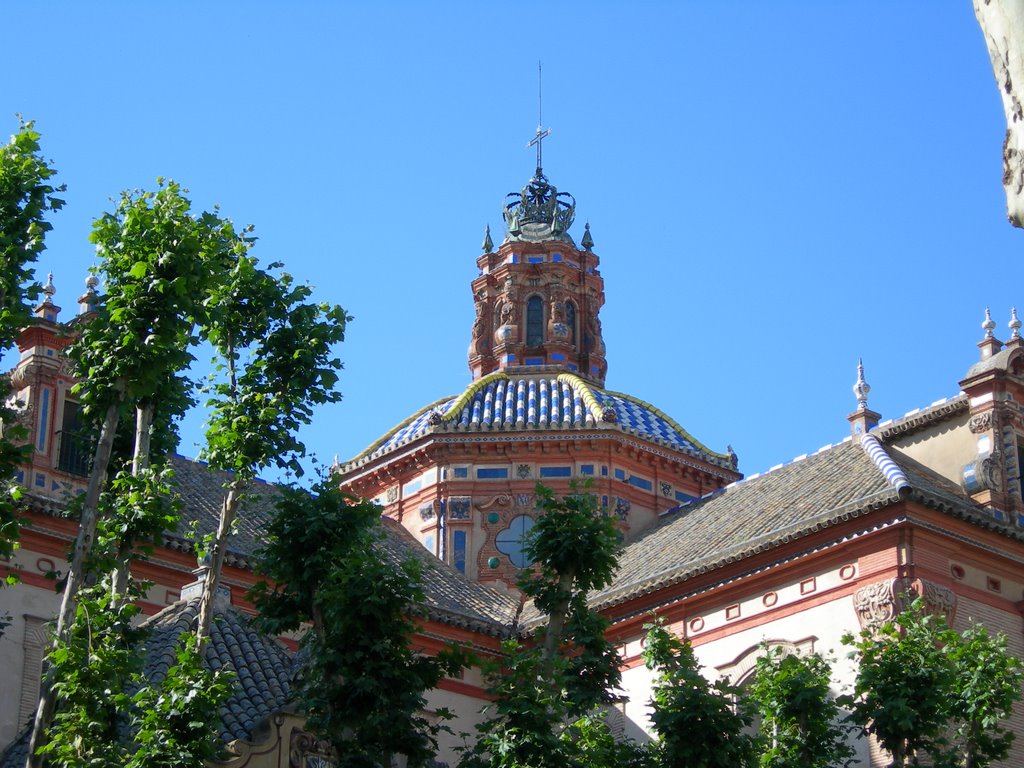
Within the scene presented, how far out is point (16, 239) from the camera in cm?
2094

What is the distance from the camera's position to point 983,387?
37281 mm

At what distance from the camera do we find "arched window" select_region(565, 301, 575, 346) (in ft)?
164

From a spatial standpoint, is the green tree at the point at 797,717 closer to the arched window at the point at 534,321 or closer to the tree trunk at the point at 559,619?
the tree trunk at the point at 559,619

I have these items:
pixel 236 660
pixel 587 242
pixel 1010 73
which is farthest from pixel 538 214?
pixel 1010 73

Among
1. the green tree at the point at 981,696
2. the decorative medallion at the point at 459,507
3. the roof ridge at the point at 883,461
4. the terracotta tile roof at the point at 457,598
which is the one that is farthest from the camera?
the decorative medallion at the point at 459,507

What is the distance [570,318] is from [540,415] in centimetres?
562

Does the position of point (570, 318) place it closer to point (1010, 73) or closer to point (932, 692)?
point (932, 692)

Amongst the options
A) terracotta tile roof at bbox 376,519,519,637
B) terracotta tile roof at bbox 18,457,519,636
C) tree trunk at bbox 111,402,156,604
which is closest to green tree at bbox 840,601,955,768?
tree trunk at bbox 111,402,156,604

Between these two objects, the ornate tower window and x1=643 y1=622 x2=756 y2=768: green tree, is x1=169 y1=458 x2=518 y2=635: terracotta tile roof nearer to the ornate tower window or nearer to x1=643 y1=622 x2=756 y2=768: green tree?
the ornate tower window

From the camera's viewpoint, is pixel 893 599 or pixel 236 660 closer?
pixel 236 660

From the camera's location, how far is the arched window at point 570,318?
50000 mm

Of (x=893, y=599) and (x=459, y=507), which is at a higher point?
(x=459, y=507)

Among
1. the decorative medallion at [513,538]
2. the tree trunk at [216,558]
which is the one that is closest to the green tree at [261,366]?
the tree trunk at [216,558]

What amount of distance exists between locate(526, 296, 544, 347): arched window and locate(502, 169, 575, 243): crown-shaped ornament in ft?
6.37
